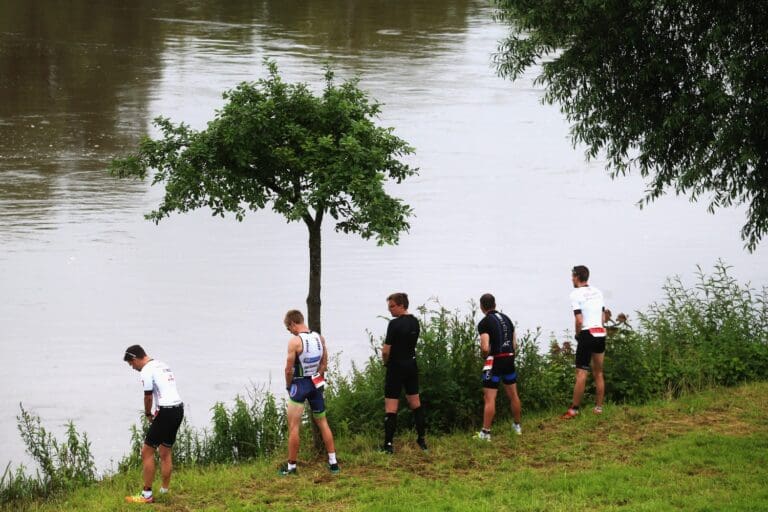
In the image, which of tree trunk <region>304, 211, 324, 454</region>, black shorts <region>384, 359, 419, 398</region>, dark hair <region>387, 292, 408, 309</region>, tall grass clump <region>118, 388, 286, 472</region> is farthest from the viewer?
tall grass clump <region>118, 388, 286, 472</region>

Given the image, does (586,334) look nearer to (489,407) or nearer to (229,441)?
(489,407)

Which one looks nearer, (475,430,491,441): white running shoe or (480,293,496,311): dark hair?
(480,293,496,311): dark hair

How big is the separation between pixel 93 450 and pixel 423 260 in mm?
10469

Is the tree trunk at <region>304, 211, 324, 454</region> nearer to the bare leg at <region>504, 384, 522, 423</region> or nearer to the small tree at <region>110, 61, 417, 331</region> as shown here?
the small tree at <region>110, 61, 417, 331</region>

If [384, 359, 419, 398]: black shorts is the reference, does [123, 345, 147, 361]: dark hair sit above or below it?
above

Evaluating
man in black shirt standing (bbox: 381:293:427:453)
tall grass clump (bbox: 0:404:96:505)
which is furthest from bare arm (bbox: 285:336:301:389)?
tall grass clump (bbox: 0:404:96:505)

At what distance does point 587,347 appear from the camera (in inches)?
513

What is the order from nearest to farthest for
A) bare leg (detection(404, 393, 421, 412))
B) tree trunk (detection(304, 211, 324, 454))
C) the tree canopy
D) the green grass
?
the green grass < bare leg (detection(404, 393, 421, 412)) < tree trunk (detection(304, 211, 324, 454)) < the tree canopy

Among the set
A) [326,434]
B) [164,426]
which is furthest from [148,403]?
[326,434]

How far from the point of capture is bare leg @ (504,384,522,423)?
12523mm

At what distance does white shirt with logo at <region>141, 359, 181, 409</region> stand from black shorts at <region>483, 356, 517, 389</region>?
3376 millimetres

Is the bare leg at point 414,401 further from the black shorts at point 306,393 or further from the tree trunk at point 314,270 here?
the tree trunk at point 314,270

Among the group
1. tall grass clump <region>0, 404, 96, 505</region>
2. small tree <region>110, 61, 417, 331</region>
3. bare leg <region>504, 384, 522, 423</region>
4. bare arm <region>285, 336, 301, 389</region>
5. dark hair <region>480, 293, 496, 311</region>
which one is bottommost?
tall grass clump <region>0, 404, 96, 505</region>

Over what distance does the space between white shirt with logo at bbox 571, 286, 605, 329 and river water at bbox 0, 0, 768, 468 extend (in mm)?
6086
